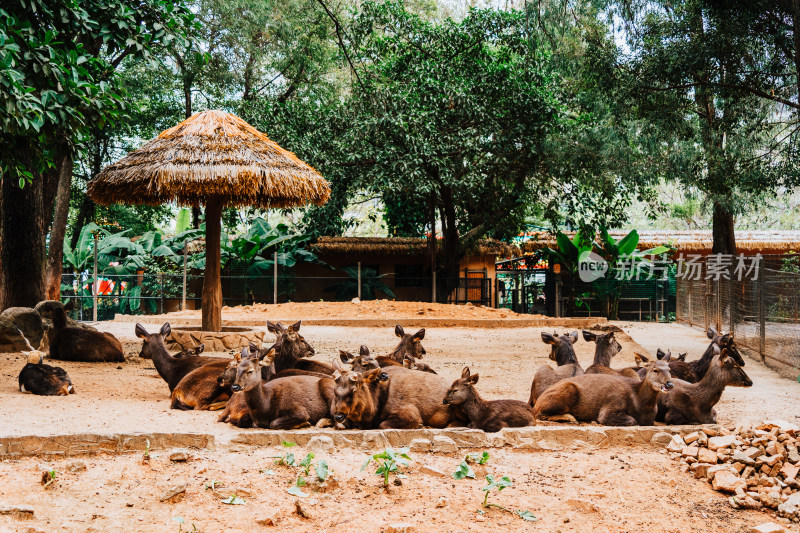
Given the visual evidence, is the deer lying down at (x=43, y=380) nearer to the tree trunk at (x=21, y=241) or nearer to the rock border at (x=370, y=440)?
the rock border at (x=370, y=440)

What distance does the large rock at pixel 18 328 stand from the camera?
1060 cm

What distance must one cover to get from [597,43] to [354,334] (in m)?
8.24

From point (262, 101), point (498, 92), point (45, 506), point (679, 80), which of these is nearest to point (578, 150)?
point (498, 92)

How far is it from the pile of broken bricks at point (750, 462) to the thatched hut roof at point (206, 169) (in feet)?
25.6

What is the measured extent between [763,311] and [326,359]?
21.8 ft

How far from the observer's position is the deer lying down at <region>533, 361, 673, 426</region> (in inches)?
243

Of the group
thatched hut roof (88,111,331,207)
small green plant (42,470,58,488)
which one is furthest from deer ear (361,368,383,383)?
thatched hut roof (88,111,331,207)

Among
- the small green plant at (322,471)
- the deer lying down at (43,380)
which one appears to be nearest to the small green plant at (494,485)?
the small green plant at (322,471)

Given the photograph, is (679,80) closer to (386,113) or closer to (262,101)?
(386,113)

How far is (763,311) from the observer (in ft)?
37.2

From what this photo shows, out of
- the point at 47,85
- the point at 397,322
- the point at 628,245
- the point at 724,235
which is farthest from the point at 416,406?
the point at 628,245

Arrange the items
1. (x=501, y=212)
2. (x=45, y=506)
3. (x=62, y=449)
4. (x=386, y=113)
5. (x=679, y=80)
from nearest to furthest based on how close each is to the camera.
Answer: (x=45, y=506) < (x=62, y=449) < (x=679, y=80) < (x=386, y=113) < (x=501, y=212)

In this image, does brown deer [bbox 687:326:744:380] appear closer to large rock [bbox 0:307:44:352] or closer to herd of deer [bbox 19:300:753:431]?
herd of deer [bbox 19:300:753:431]

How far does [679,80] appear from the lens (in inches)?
590
